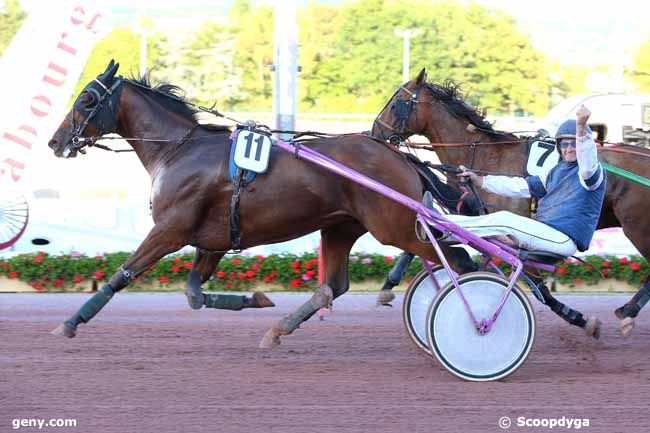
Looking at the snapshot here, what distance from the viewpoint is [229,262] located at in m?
10.1

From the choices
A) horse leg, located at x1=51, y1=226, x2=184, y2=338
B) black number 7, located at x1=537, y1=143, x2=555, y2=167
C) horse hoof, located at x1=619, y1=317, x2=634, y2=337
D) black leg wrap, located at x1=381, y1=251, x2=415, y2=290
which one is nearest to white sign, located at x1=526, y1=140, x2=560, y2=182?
black number 7, located at x1=537, y1=143, x2=555, y2=167

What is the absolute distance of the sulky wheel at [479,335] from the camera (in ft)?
18.7

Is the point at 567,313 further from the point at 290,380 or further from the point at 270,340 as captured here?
the point at 290,380

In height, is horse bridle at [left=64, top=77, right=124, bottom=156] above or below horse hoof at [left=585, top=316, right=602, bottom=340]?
above

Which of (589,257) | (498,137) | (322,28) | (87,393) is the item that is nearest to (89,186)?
(589,257)

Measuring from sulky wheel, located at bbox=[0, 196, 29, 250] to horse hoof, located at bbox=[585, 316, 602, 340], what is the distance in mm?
5876

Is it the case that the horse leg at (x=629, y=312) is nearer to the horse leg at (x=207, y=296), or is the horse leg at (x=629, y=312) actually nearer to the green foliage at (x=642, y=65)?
the horse leg at (x=207, y=296)

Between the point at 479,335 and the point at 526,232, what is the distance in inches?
25.4

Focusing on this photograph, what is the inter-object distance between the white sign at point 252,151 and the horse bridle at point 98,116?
1013mm

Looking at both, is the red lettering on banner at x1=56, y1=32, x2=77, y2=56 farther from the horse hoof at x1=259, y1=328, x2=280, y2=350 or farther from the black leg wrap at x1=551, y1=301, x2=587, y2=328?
the black leg wrap at x1=551, y1=301, x2=587, y2=328

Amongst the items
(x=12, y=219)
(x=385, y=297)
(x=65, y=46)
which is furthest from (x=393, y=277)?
(x=65, y=46)

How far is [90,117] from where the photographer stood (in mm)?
6793

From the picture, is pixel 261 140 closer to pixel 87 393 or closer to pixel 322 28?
pixel 87 393

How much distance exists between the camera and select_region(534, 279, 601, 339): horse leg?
6.91 meters
